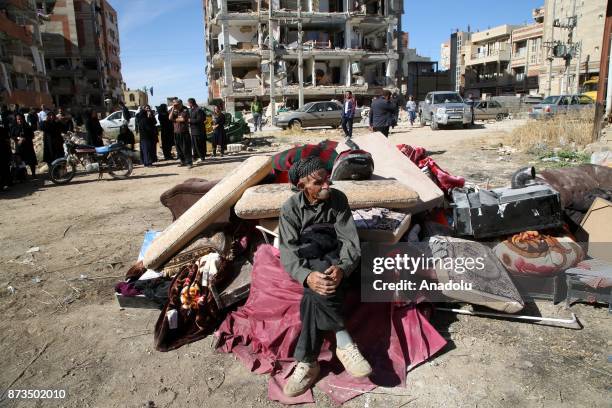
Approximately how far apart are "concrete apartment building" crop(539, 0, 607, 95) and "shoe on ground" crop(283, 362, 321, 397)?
4051 cm

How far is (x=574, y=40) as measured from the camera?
120 ft

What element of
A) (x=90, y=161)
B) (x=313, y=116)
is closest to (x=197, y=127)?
(x=90, y=161)

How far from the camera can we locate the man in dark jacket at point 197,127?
10594 mm

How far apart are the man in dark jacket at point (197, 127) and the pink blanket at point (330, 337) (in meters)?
8.42

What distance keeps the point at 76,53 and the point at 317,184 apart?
60042 millimetres

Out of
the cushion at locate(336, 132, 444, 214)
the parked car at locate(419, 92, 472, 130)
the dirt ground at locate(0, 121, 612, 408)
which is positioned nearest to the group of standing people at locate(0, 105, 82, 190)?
the dirt ground at locate(0, 121, 612, 408)

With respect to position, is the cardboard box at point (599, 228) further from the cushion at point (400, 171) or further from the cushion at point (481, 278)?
the cushion at point (400, 171)

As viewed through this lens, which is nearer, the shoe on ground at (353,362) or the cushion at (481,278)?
the shoe on ground at (353,362)

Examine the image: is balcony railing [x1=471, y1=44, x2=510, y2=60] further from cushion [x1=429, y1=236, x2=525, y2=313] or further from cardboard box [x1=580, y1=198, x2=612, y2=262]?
cushion [x1=429, y1=236, x2=525, y2=313]

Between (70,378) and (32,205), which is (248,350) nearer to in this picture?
(70,378)

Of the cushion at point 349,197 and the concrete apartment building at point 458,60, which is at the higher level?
the concrete apartment building at point 458,60

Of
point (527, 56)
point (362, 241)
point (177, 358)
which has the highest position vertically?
point (527, 56)

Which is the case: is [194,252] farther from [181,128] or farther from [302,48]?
[302,48]

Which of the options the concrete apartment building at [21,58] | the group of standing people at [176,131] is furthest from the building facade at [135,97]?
the group of standing people at [176,131]
